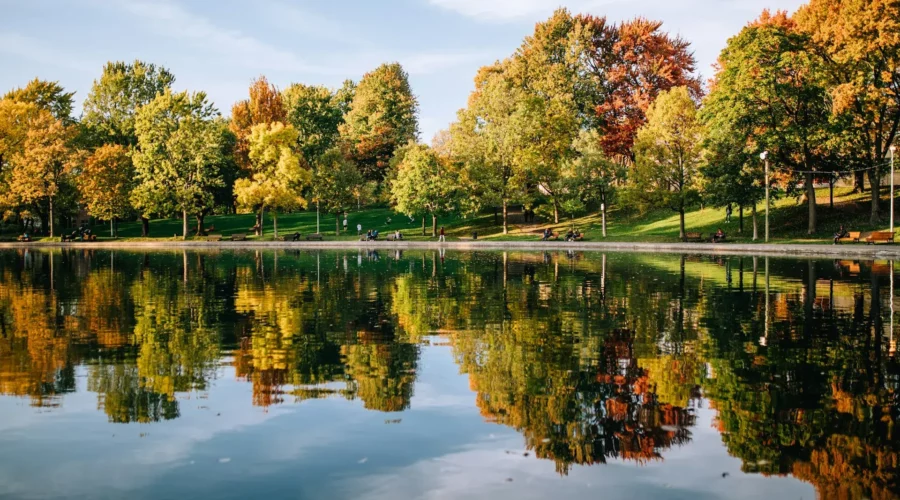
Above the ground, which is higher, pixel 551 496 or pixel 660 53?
pixel 660 53

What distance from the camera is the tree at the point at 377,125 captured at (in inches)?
3792

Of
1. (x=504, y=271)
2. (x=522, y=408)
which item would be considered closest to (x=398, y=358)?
(x=522, y=408)

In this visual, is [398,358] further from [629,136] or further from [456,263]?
[629,136]

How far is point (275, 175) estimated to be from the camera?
77.4 meters

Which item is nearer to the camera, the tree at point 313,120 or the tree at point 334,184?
the tree at point 334,184

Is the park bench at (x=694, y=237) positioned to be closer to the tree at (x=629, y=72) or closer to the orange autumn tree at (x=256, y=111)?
the tree at (x=629, y=72)

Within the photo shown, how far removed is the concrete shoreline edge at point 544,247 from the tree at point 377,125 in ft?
90.7

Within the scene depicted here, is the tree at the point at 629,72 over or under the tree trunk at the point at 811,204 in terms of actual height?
over

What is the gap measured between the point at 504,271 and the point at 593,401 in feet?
81.5

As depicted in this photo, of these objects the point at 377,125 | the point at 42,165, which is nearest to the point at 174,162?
the point at 42,165

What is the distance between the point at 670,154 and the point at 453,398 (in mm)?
54216

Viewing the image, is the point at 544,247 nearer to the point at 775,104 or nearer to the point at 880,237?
the point at 775,104

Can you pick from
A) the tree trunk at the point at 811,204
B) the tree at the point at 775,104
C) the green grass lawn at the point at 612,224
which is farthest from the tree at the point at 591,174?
the tree trunk at the point at 811,204

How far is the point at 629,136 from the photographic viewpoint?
80.0 m
